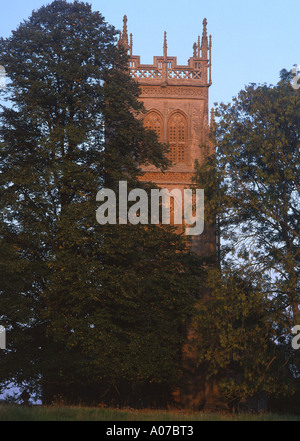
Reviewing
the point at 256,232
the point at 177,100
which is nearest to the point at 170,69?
the point at 177,100

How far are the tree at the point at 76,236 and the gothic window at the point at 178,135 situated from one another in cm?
1668

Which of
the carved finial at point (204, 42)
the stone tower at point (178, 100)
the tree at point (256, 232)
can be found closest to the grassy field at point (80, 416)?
the tree at point (256, 232)

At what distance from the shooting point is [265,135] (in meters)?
20.8

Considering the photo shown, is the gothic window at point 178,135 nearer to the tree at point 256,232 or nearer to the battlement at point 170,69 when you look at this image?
the battlement at point 170,69

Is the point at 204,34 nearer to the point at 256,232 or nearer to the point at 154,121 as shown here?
the point at 154,121

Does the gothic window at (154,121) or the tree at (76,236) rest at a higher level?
the gothic window at (154,121)

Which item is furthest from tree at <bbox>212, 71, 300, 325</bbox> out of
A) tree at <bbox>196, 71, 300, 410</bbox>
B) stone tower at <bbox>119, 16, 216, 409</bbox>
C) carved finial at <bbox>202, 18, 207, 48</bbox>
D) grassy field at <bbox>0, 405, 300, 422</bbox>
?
carved finial at <bbox>202, 18, 207, 48</bbox>

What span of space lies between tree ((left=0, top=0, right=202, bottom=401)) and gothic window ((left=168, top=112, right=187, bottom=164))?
16679 millimetres

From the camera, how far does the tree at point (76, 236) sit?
2098cm

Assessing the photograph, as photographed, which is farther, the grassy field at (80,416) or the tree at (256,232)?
the tree at (256,232)

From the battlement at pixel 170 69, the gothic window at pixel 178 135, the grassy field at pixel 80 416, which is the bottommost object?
the grassy field at pixel 80 416

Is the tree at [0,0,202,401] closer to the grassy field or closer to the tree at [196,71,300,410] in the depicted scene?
the tree at [196,71,300,410]

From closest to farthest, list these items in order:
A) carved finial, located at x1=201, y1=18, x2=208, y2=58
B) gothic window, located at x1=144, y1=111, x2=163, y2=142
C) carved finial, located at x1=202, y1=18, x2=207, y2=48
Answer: gothic window, located at x1=144, y1=111, x2=163, y2=142, carved finial, located at x1=201, y1=18, x2=208, y2=58, carved finial, located at x1=202, y1=18, x2=207, y2=48

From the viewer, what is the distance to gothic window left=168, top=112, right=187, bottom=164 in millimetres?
42625
